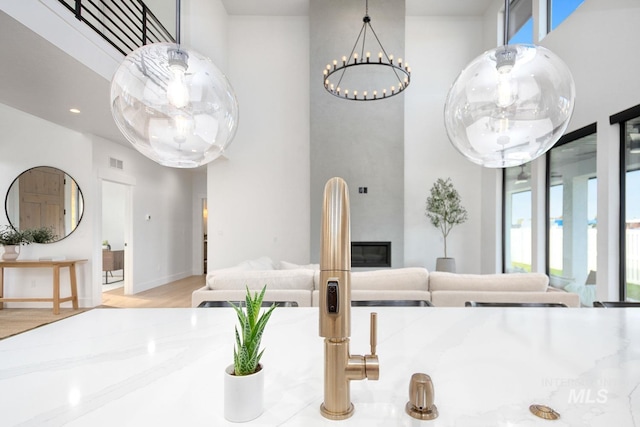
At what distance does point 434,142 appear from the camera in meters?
6.20

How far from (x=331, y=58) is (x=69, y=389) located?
20.3ft

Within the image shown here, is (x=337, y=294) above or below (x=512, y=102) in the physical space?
below

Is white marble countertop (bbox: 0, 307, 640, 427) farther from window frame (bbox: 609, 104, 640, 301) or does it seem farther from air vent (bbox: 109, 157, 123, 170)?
air vent (bbox: 109, 157, 123, 170)

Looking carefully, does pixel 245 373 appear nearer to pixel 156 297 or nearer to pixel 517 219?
pixel 156 297

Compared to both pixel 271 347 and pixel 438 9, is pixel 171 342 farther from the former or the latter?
pixel 438 9

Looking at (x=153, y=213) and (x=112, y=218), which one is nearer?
(x=153, y=213)

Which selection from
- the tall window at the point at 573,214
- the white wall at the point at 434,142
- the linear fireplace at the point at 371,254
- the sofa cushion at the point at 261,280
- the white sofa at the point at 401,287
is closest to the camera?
the white sofa at the point at 401,287

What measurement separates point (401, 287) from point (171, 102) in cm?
217

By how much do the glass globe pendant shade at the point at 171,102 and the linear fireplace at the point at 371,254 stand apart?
490cm

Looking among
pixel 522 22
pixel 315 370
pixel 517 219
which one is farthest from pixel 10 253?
pixel 522 22

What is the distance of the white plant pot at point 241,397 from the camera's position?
0.55 metres

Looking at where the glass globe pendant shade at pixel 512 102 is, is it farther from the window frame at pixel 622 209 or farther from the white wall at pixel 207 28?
the white wall at pixel 207 28

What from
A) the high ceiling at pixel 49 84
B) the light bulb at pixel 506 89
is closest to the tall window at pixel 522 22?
the light bulb at pixel 506 89

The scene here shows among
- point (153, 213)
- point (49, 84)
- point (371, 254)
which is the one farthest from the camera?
point (153, 213)
